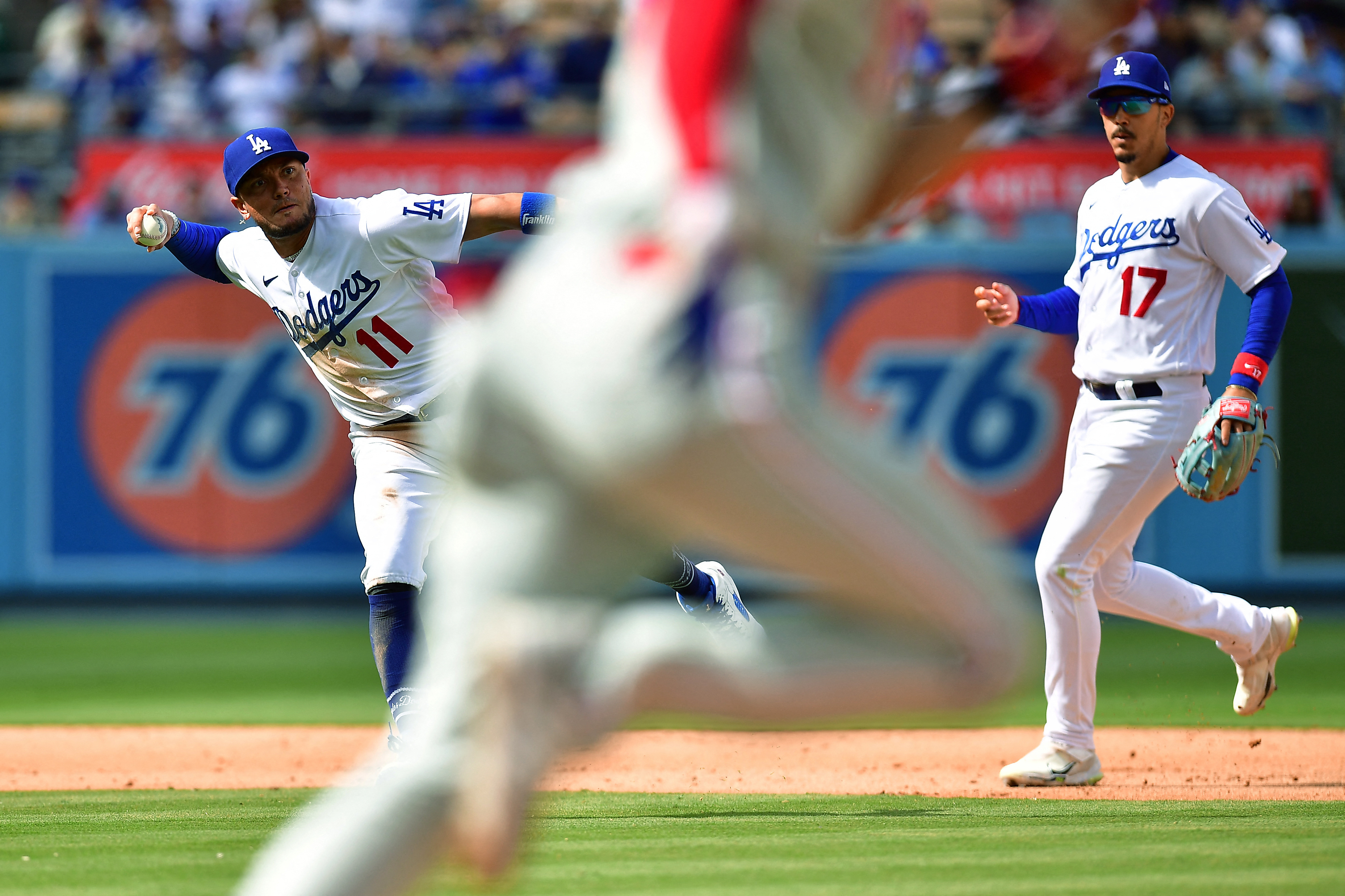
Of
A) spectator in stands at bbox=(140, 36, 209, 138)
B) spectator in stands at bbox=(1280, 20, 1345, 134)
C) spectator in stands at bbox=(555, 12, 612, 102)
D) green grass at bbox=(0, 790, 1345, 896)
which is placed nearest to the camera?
green grass at bbox=(0, 790, 1345, 896)

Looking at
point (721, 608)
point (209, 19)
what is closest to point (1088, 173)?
point (721, 608)

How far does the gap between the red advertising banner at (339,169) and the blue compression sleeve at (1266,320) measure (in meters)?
7.80

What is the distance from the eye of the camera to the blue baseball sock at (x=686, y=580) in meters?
5.99

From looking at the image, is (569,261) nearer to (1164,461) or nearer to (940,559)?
(940,559)

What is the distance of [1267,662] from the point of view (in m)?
6.43

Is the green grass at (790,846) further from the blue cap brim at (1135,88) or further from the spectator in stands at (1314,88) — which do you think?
the spectator in stands at (1314,88)

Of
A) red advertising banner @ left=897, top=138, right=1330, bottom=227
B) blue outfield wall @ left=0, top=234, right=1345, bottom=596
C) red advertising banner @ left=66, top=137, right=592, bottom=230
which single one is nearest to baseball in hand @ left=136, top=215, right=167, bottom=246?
blue outfield wall @ left=0, top=234, right=1345, bottom=596

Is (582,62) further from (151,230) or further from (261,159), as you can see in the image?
(261,159)

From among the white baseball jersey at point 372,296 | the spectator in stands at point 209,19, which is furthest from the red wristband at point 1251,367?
the spectator in stands at point 209,19

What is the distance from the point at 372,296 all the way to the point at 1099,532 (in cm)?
268

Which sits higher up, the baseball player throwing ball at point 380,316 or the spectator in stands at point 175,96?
the spectator in stands at point 175,96

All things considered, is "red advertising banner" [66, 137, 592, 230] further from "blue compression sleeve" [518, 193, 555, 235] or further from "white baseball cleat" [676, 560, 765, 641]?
"blue compression sleeve" [518, 193, 555, 235]

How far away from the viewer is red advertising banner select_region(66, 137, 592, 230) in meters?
13.1

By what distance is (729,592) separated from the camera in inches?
250
